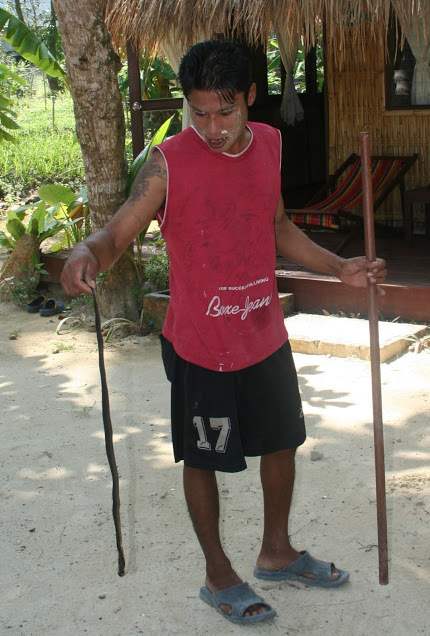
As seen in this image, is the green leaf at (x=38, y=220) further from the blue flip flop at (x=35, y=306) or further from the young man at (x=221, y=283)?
the young man at (x=221, y=283)

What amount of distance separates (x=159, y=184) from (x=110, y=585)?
4.95ft

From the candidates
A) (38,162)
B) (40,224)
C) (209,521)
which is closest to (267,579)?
(209,521)

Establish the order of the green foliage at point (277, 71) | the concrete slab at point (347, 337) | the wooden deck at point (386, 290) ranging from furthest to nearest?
the green foliage at point (277, 71) → the wooden deck at point (386, 290) → the concrete slab at point (347, 337)

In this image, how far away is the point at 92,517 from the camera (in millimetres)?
3463

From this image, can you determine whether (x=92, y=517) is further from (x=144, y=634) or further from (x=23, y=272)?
(x=23, y=272)

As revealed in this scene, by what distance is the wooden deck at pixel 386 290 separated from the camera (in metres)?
5.83

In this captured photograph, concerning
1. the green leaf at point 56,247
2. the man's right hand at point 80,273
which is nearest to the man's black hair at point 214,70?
the man's right hand at point 80,273

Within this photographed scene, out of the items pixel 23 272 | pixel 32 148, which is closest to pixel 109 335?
pixel 23 272

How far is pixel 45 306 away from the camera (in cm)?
718

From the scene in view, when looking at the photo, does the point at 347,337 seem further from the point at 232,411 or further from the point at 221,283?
the point at 221,283

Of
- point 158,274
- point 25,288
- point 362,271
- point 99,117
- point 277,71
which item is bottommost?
point 25,288

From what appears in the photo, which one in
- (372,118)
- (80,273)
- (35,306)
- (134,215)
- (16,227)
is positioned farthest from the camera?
(372,118)

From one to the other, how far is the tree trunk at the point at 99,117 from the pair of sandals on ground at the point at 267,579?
3.70 m

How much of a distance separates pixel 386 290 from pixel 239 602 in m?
3.66
